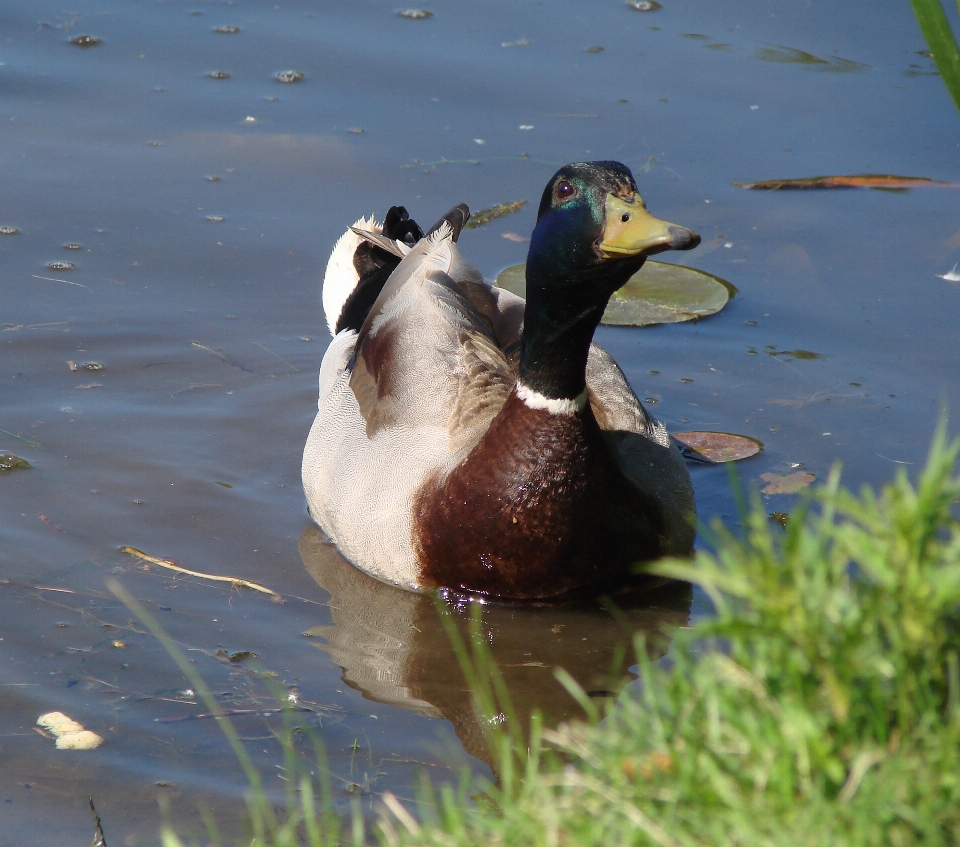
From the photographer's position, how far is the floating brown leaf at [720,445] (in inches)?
217

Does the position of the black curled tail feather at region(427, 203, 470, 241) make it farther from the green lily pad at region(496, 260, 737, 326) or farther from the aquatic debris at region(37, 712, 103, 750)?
the aquatic debris at region(37, 712, 103, 750)

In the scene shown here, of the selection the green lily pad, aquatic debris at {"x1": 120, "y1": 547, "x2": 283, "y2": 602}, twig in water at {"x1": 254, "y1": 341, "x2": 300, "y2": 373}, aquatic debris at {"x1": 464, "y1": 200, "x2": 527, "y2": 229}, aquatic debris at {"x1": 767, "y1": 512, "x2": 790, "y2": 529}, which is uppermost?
aquatic debris at {"x1": 464, "y1": 200, "x2": 527, "y2": 229}

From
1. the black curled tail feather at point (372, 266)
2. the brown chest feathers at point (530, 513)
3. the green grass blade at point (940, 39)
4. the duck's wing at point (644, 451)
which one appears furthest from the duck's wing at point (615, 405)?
the green grass blade at point (940, 39)

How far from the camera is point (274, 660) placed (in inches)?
164

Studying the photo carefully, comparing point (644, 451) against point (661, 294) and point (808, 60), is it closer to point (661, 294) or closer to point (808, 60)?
point (661, 294)

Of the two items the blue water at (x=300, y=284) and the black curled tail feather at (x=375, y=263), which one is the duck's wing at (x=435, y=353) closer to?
the black curled tail feather at (x=375, y=263)

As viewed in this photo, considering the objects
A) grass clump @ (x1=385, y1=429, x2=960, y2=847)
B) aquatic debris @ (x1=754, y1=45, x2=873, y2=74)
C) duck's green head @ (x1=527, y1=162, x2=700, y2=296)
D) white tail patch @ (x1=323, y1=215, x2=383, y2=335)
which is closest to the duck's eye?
duck's green head @ (x1=527, y1=162, x2=700, y2=296)

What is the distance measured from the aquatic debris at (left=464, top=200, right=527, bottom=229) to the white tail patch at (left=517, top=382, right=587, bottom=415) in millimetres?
2692

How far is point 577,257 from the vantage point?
13.4 feet

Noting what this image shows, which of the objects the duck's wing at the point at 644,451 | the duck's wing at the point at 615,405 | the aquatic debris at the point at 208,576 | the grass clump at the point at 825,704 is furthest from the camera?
the duck's wing at the point at 615,405

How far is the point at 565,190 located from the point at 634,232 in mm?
333

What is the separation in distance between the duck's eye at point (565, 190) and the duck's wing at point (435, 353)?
37.7 inches

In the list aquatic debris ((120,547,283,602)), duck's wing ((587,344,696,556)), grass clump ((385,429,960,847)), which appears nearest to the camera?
grass clump ((385,429,960,847))

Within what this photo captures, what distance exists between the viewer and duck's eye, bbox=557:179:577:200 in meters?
4.08
